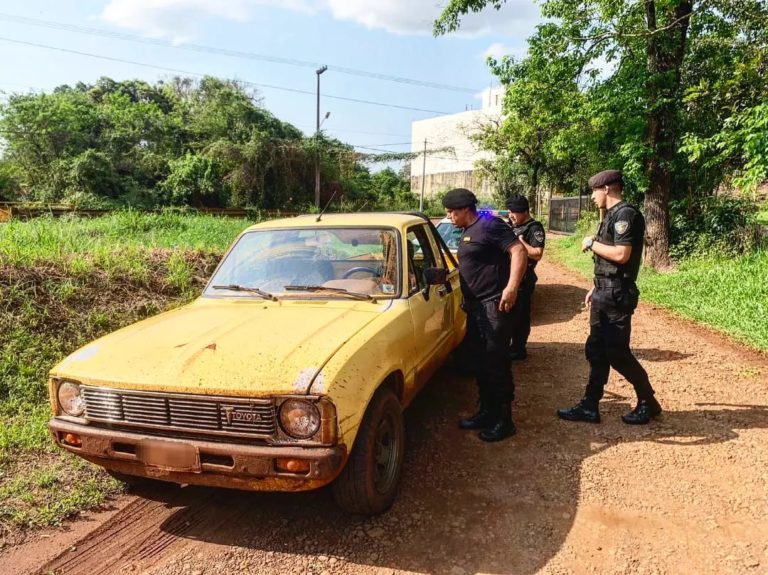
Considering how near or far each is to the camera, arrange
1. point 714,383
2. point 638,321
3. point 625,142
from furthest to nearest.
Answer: point 625,142 < point 638,321 < point 714,383

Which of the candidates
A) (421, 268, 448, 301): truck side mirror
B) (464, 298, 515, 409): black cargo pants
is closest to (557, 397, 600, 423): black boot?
(464, 298, 515, 409): black cargo pants

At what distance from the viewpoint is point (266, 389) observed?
7.69ft

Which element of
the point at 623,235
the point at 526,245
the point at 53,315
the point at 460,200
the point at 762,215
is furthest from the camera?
the point at 762,215

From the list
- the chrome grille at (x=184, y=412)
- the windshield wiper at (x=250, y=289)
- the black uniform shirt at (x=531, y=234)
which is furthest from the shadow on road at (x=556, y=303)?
the chrome grille at (x=184, y=412)

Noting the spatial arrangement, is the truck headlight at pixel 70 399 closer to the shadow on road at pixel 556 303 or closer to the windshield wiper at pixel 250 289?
the windshield wiper at pixel 250 289

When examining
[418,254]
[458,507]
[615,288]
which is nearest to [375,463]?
[458,507]

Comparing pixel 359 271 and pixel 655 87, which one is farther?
pixel 655 87

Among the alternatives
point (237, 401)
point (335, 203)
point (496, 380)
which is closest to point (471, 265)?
Result: point (496, 380)

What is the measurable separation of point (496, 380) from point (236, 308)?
6.22ft

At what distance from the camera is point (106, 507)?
10.1ft

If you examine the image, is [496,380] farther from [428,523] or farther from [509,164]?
[509,164]

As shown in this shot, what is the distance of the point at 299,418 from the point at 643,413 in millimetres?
2959

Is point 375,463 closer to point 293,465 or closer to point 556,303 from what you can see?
point 293,465

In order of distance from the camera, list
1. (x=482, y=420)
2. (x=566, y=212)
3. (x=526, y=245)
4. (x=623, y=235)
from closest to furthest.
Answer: (x=623, y=235), (x=482, y=420), (x=526, y=245), (x=566, y=212)
